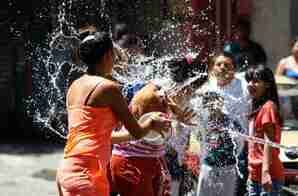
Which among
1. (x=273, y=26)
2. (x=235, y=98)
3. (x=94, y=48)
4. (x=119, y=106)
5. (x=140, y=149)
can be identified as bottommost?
(x=140, y=149)

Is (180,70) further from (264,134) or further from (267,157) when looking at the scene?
(267,157)

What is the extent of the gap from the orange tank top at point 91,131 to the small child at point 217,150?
1.93 m

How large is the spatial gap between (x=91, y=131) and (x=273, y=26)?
28.0 ft

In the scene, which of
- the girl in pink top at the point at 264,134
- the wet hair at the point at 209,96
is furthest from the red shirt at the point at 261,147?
the wet hair at the point at 209,96

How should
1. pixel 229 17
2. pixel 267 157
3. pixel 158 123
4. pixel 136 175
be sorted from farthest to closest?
pixel 229 17, pixel 267 157, pixel 136 175, pixel 158 123

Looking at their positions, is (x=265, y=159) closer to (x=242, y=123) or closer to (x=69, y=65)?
(x=242, y=123)

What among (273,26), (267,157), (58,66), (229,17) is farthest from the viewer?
(273,26)

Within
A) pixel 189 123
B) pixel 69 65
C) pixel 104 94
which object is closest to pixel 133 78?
pixel 189 123

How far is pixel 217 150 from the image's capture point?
644 centimetres

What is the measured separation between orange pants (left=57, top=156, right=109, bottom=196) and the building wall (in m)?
8.35

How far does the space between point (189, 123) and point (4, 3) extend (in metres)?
6.81

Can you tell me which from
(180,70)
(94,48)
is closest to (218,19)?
(180,70)

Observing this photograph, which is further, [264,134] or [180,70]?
[180,70]

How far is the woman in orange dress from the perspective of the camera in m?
4.50
